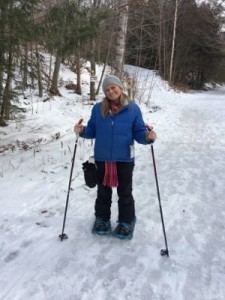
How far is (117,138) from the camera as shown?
4.09 m

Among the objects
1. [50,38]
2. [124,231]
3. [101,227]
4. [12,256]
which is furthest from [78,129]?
[50,38]

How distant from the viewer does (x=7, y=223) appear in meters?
4.60

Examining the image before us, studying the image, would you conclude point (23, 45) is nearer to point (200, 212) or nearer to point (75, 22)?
point (75, 22)

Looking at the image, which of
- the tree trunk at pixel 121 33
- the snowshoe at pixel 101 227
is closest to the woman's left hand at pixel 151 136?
the snowshoe at pixel 101 227

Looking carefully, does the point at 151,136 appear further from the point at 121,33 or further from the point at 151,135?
the point at 121,33

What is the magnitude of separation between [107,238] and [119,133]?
→ 4.42ft

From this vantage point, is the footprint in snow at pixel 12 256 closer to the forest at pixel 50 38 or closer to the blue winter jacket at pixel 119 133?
the blue winter jacket at pixel 119 133

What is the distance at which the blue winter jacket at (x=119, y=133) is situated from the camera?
407 cm

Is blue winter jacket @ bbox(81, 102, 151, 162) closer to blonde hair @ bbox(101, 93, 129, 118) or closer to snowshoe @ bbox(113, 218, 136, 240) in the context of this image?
blonde hair @ bbox(101, 93, 129, 118)

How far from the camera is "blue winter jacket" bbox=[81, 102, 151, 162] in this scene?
4.07 meters

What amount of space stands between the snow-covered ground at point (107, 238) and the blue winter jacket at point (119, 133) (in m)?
1.08

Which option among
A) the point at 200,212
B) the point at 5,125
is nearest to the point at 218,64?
the point at 5,125

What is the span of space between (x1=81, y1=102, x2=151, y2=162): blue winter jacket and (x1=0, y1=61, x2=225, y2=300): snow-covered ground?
108cm

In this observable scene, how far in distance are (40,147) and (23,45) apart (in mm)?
2399
